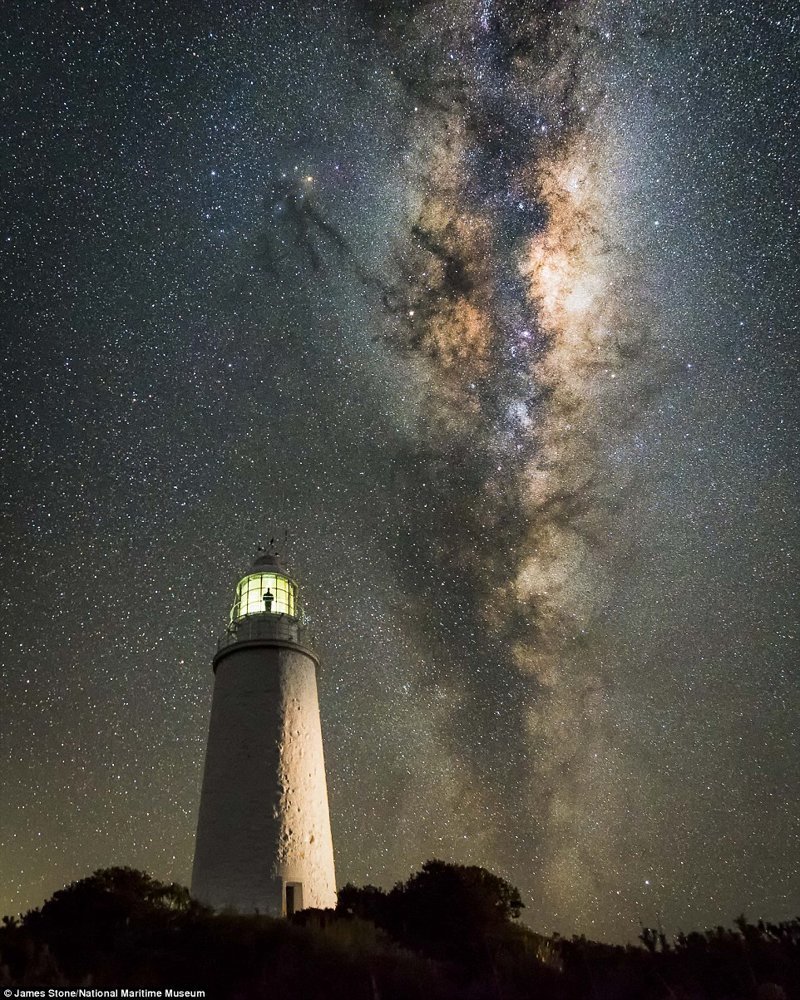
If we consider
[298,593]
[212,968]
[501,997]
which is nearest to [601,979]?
→ [501,997]

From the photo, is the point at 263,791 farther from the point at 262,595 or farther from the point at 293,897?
the point at 262,595

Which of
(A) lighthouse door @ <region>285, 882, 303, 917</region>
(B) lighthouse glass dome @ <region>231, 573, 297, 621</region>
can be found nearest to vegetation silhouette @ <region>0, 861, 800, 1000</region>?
(A) lighthouse door @ <region>285, 882, 303, 917</region>

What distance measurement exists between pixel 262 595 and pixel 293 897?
8.64m

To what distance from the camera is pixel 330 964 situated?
29.7 feet

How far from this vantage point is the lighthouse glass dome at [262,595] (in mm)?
21953

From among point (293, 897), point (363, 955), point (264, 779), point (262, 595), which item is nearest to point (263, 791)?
point (264, 779)

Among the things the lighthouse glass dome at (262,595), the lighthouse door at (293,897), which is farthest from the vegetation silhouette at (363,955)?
the lighthouse glass dome at (262,595)

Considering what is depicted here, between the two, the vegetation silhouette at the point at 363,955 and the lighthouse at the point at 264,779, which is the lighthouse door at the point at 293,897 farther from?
the vegetation silhouette at the point at 363,955

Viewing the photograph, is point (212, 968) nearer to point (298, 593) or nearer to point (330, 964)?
point (330, 964)

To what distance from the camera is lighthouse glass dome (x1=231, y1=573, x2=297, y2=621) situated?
72.0 ft

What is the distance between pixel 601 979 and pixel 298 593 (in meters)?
15.9

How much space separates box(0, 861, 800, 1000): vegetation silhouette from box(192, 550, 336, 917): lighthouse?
2.31 m

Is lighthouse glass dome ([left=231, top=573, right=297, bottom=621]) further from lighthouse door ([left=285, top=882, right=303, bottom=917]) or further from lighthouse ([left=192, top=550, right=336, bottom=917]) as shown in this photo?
lighthouse door ([left=285, top=882, right=303, bottom=917])

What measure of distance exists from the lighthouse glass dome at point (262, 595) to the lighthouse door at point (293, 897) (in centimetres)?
752
